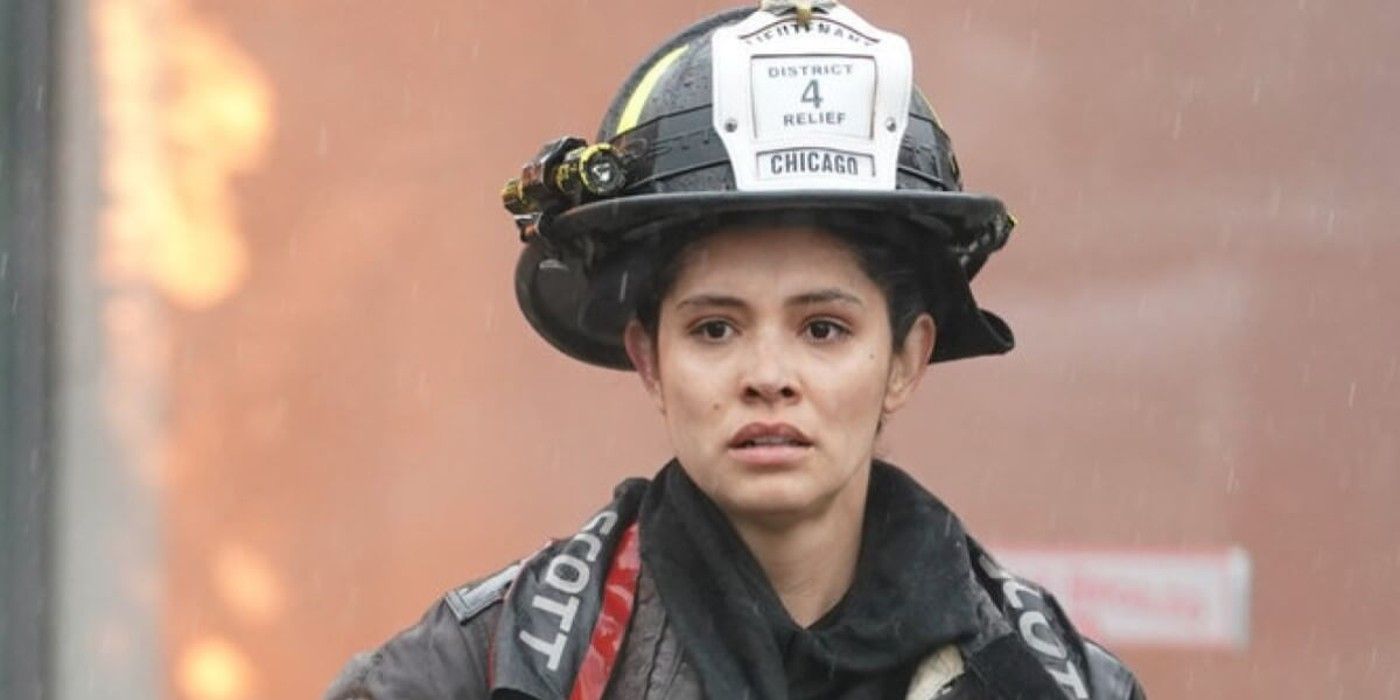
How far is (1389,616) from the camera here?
4.14 m

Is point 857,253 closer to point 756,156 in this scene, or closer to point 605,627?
point 756,156

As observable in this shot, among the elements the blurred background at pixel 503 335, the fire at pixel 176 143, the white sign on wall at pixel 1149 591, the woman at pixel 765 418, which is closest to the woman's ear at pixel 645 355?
the woman at pixel 765 418

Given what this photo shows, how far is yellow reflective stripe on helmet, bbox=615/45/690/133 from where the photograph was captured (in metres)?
2.95

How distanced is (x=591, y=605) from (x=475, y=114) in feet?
7.51

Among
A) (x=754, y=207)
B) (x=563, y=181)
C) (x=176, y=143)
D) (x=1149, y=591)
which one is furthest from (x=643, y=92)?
(x=176, y=143)

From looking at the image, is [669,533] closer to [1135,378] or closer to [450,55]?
[1135,378]

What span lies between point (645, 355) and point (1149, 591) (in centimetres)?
163

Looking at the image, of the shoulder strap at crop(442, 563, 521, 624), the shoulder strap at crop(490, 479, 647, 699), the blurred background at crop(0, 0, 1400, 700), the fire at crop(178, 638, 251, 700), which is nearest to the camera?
the shoulder strap at crop(490, 479, 647, 699)

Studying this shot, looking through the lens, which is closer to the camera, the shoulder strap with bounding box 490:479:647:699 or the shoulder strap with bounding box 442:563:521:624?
the shoulder strap with bounding box 490:479:647:699

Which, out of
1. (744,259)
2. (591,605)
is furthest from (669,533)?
(744,259)

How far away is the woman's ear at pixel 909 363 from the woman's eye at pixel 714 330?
7.9 inches

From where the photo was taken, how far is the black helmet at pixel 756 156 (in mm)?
2805

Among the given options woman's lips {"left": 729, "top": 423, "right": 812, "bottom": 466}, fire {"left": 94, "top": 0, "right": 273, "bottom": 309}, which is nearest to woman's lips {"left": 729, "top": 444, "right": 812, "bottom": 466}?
woman's lips {"left": 729, "top": 423, "right": 812, "bottom": 466}

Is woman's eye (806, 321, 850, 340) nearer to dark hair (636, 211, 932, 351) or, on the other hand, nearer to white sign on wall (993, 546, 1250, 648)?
dark hair (636, 211, 932, 351)
